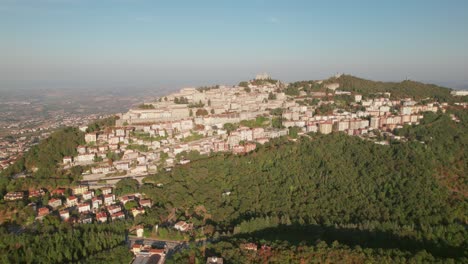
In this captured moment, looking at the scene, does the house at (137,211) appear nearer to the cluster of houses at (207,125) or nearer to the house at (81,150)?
the cluster of houses at (207,125)

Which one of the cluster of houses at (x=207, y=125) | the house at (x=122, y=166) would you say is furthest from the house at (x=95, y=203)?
the house at (x=122, y=166)

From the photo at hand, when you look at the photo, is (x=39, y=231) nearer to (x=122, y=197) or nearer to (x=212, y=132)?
(x=122, y=197)

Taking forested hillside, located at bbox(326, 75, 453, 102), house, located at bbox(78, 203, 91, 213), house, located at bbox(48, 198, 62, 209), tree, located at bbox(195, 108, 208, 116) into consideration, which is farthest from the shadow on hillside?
forested hillside, located at bbox(326, 75, 453, 102)

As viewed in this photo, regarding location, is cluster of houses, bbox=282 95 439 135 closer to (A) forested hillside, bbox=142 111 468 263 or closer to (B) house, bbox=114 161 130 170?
(A) forested hillside, bbox=142 111 468 263

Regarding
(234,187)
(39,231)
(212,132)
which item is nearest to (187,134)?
(212,132)

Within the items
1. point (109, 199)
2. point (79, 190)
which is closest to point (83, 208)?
point (109, 199)

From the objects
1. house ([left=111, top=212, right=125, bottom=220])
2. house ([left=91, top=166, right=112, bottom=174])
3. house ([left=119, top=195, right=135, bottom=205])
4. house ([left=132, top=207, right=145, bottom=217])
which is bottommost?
house ([left=111, top=212, right=125, bottom=220])
